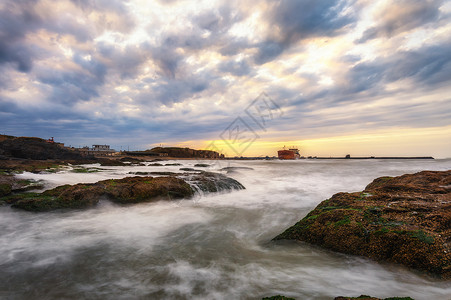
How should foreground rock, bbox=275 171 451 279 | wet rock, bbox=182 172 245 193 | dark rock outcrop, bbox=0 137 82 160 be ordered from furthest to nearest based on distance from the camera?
dark rock outcrop, bbox=0 137 82 160 < wet rock, bbox=182 172 245 193 < foreground rock, bbox=275 171 451 279

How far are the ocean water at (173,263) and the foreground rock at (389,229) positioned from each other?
17 centimetres

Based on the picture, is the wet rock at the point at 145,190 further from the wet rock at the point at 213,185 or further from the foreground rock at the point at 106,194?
the wet rock at the point at 213,185

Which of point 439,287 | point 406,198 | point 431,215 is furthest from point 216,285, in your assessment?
point 406,198

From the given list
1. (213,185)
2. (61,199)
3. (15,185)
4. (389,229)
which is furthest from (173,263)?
(15,185)

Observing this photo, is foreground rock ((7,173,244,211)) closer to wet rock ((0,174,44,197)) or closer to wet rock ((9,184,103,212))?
wet rock ((9,184,103,212))

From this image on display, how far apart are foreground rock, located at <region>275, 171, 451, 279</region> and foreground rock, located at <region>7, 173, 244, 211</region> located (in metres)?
5.00

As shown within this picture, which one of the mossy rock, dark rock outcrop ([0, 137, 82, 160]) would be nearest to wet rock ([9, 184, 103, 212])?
the mossy rock

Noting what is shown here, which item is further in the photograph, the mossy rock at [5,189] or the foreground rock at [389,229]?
the mossy rock at [5,189]

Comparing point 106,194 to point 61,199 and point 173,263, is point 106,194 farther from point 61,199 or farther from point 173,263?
point 173,263

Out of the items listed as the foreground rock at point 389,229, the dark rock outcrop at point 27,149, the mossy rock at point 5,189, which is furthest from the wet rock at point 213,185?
the dark rock outcrop at point 27,149

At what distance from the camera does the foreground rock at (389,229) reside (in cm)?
263

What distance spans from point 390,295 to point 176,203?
6.32m

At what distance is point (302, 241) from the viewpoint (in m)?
3.79

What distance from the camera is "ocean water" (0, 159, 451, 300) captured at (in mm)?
2670
